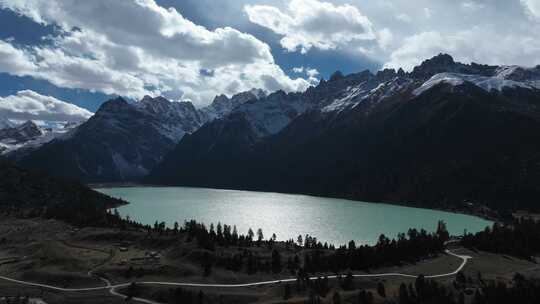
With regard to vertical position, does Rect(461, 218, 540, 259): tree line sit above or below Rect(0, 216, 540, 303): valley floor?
above

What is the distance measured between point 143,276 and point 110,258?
1999cm

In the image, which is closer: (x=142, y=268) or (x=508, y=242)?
(x=142, y=268)

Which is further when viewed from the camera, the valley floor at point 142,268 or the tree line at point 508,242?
the tree line at point 508,242

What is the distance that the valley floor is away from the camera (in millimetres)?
105188

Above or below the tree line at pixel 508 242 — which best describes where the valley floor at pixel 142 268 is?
below

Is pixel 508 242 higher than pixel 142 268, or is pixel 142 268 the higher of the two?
pixel 508 242

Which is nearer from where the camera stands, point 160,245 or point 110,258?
point 110,258

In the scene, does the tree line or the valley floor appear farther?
the tree line

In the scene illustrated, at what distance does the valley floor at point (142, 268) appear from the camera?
105 meters

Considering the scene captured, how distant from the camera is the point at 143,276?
117312 mm

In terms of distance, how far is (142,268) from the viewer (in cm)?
12075

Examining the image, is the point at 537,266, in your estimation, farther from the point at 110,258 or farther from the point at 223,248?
the point at 110,258

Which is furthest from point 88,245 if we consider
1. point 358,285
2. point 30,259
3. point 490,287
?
point 490,287

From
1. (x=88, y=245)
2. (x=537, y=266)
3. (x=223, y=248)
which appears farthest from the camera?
(x=88, y=245)
